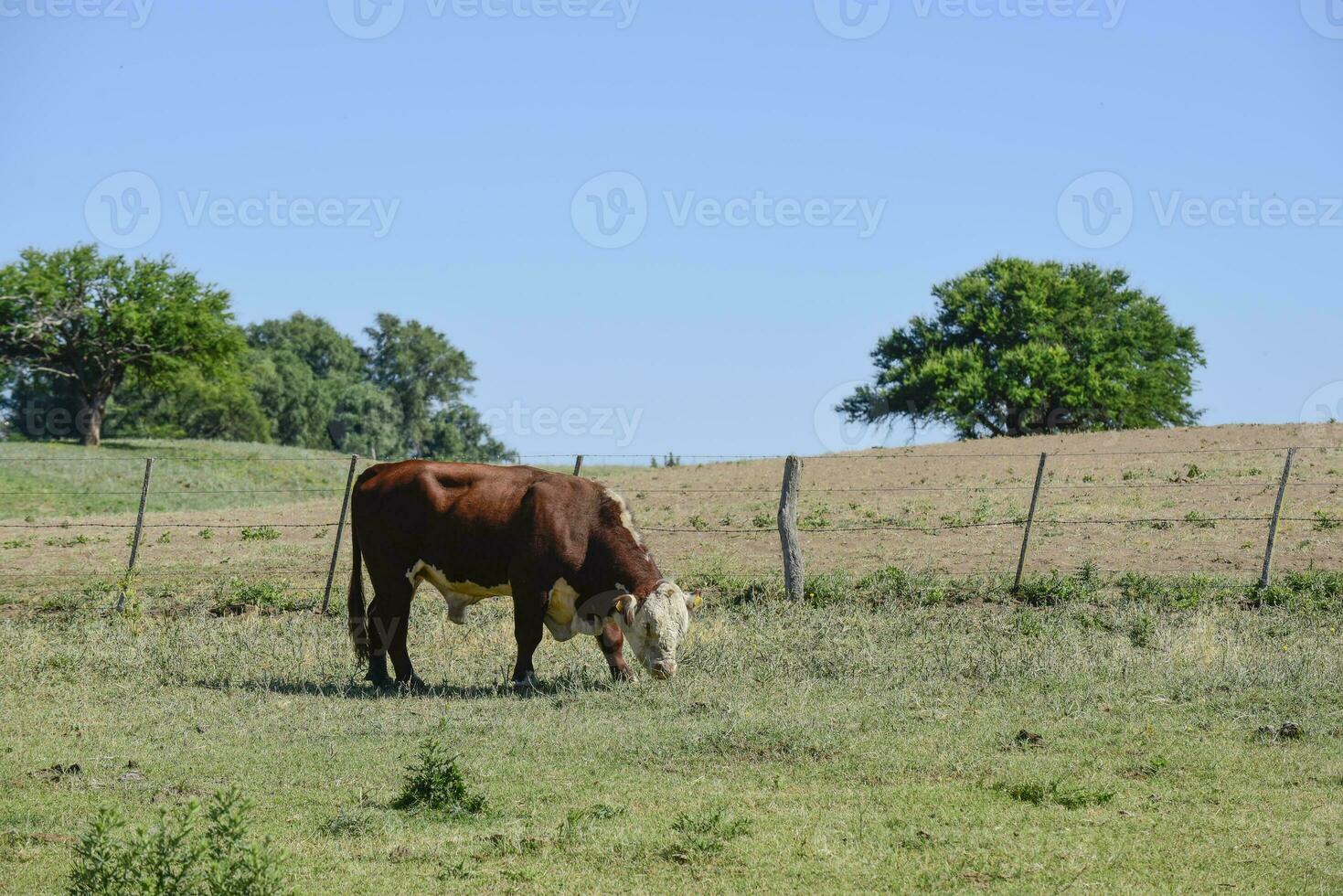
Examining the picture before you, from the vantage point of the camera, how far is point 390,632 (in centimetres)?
1397

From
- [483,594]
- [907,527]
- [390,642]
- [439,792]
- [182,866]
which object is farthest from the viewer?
[907,527]

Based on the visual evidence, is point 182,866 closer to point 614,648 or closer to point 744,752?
point 744,752

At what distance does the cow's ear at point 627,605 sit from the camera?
13.2 metres

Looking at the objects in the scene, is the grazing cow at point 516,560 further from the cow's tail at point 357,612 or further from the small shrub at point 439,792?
the small shrub at point 439,792

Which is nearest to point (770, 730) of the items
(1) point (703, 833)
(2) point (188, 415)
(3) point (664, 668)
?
(3) point (664, 668)

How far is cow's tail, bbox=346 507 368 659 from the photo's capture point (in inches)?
553

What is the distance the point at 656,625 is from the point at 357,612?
3348 millimetres

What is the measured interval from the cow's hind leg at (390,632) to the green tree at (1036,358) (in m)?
47.9

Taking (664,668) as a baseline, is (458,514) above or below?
above

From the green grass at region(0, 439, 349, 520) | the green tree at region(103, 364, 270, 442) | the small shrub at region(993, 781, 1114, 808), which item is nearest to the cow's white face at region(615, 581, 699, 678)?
the small shrub at region(993, 781, 1114, 808)

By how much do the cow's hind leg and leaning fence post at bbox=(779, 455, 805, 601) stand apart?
19.7 ft

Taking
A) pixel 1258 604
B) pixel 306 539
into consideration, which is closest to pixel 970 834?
pixel 1258 604

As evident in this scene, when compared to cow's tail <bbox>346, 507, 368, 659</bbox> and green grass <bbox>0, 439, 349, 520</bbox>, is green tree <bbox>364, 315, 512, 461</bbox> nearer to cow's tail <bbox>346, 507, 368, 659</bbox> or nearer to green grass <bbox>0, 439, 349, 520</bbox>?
green grass <bbox>0, 439, 349, 520</bbox>

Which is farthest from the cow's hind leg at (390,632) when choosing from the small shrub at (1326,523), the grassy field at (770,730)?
the small shrub at (1326,523)
